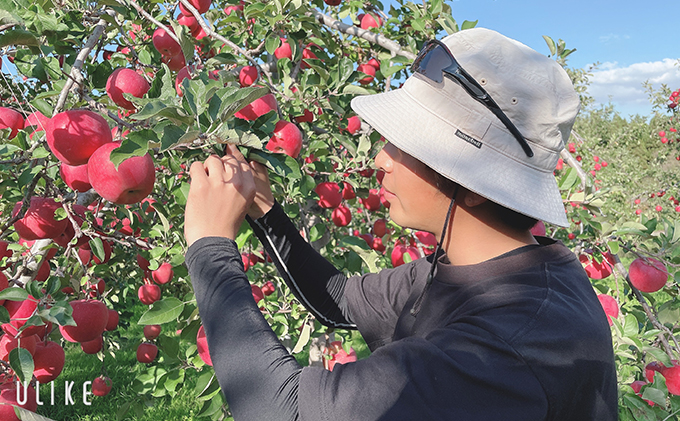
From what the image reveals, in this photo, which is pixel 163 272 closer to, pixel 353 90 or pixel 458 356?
pixel 353 90

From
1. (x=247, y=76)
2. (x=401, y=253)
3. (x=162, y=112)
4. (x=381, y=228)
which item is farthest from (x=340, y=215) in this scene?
(x=162, y=112)

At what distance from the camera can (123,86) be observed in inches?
58.1

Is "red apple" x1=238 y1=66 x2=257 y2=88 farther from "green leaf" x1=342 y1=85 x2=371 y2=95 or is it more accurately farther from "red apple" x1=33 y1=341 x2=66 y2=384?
"red apple" x1=33 y1=341 x2=66 y2=384

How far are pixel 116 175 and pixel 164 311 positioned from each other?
18.0 inches

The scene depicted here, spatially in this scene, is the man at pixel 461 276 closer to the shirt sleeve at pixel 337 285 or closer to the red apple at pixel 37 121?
the shirt sleeve at pixel 337 285

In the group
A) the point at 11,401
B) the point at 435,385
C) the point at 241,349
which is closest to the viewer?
the point at 435,385

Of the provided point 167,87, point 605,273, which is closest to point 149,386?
point 167,87

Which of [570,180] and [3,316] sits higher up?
[570,180]

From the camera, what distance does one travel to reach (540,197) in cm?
100

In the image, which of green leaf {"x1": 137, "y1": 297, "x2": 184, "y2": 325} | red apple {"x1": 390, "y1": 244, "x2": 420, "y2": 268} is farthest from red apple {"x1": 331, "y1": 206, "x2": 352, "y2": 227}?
green leaf {"x1": 137, "y1": 297, "x2": 184, "y2": 325}

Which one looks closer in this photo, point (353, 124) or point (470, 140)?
point (470, 140)

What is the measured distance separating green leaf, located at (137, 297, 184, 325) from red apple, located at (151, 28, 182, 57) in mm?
1172

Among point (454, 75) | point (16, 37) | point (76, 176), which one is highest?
point (454, 75)

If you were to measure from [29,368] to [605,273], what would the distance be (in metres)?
2.40
